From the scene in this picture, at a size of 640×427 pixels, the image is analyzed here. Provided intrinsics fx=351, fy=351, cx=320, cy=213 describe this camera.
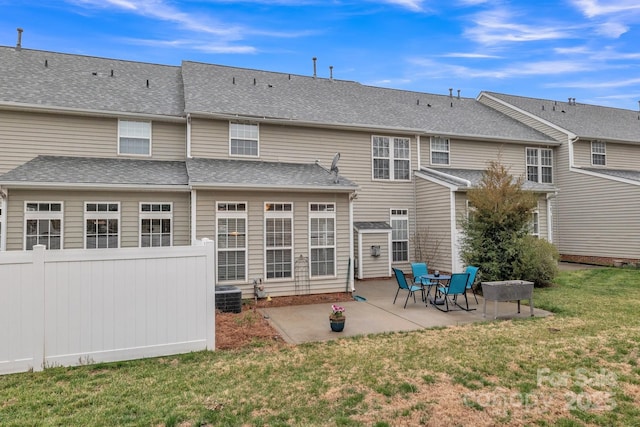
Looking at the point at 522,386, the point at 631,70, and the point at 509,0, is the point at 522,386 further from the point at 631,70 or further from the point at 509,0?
the point at 631,70

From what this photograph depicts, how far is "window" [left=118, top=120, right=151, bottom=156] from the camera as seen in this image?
11.6 metres

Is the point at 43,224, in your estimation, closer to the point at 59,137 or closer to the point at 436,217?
the point at 59,137

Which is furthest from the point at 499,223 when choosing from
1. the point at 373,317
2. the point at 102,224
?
the point at 102,224

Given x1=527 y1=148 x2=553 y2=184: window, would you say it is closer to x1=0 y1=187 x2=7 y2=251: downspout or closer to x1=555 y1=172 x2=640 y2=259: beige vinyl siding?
x1=555 y1=172 x2=640 y2=259: beige vinyl siding

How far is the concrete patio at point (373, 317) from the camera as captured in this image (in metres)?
6.72

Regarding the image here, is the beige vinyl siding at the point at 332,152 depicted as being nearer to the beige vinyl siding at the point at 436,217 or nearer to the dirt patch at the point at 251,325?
the beige vinyl siding at the point at 436,217

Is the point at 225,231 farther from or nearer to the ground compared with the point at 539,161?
nearer to the ground

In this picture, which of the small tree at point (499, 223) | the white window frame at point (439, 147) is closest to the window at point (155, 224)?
the small tree at point (499, 223)

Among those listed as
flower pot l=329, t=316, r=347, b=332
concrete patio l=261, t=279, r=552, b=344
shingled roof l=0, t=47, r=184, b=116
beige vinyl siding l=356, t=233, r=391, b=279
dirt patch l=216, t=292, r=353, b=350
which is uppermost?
shingled roof l=0, t=47, r=184, b=116

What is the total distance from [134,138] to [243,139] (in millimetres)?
3564

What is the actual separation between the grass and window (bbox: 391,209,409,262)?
8.04m

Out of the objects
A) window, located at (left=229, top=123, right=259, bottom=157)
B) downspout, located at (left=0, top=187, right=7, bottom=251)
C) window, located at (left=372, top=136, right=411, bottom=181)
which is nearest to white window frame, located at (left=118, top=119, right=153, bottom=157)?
window, located at (left=229, top=123, right=259, bottom=157)

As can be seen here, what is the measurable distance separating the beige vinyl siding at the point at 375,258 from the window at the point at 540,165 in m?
8.87

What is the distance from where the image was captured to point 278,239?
10039 mm
